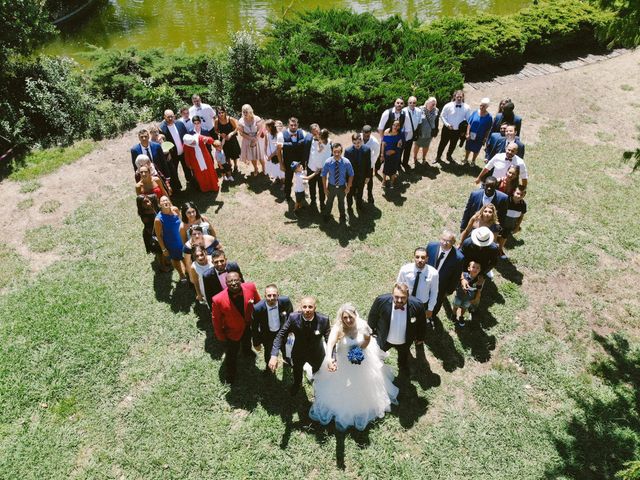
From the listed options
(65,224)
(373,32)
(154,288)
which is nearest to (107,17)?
(373,32)

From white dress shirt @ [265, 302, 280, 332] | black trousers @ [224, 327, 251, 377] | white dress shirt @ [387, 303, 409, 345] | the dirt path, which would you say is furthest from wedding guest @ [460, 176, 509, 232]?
the dirt path

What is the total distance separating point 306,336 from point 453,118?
284 inches

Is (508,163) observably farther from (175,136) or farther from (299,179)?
(175,136)

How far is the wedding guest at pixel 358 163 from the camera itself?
8.72m

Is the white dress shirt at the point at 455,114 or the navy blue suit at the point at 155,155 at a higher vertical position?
the white dress shirt at the point at 455,114

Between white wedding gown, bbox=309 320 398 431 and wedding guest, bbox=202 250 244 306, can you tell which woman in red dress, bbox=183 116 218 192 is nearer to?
wedding guest, bbox=202 250 244 306

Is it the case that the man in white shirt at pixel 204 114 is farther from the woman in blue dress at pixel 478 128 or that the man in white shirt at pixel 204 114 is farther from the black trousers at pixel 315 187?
the woman in blue dress at pixel 478 128

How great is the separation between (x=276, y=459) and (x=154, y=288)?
3.87 meters

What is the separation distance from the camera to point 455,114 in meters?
10.4

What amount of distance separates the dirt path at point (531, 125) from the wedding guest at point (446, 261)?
6.31 metres

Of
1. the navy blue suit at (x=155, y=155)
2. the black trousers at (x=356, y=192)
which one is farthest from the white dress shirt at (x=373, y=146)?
the navy blue suit at (x=155, y=155)

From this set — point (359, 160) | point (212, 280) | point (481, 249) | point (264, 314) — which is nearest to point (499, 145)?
point (359, 160)

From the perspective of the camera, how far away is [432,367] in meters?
6.56

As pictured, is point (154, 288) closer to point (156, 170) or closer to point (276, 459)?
point (156, 170)
